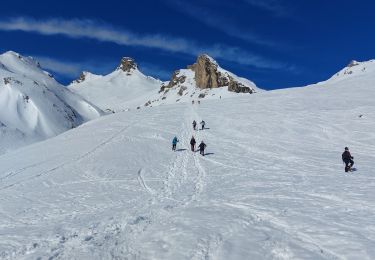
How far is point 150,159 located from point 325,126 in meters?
21.3

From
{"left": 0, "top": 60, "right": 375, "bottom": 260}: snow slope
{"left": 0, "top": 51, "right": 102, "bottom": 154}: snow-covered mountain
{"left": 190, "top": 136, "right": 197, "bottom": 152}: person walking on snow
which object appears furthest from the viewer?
{"left": 0, "top": 51, "right": 102, "bottom": 154}: snow-covered mountain

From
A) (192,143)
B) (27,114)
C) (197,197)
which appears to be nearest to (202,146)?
(192,143)

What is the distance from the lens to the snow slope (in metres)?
12.9

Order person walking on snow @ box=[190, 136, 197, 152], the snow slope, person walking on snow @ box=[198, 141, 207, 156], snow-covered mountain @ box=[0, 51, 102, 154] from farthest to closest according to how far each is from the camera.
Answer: snow-covered mountain @ box=[0, 51, 102, 154]
person walking on snow @ box=[190, 136, 197, 152]
person walking on snow @ box=[198, 141, 207, 156]
the snow slope

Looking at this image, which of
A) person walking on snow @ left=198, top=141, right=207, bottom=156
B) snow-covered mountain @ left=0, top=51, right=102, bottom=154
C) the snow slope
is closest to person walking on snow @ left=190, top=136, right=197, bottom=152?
the snow slope

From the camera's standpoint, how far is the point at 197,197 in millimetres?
20094

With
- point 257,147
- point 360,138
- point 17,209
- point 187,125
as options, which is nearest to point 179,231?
point 17,209

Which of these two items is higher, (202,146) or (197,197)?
(202,146)

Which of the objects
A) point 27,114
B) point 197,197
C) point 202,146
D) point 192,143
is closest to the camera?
point 197,197

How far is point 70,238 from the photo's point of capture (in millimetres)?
13688

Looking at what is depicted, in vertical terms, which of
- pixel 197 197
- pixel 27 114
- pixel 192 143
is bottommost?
pixel 27 114

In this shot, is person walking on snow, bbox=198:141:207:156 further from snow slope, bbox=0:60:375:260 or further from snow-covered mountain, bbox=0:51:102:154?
snow-covered mountain, bbox=0:51:102:154

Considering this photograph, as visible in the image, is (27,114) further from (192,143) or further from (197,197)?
(197,197)

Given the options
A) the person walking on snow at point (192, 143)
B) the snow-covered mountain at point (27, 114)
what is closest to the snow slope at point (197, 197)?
the person walking on snow at point (192, 143)
